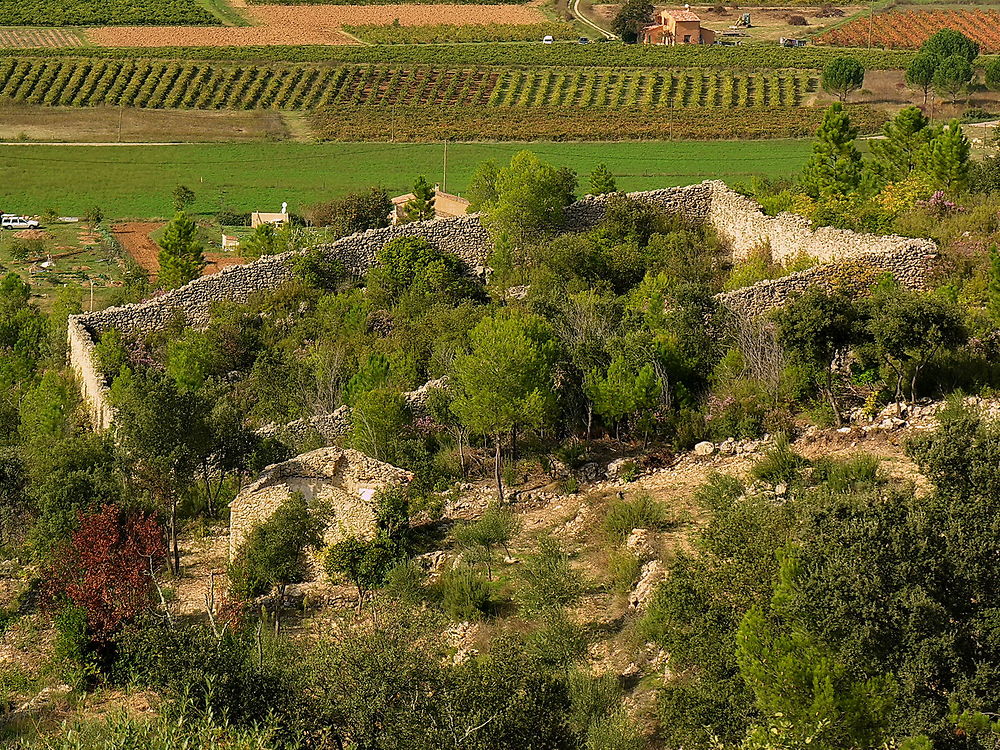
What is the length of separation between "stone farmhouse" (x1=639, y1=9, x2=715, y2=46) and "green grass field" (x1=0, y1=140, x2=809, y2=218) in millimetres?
30681

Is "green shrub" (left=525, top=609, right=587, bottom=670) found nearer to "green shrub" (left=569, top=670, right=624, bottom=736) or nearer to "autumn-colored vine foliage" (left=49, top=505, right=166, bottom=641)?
"green shrub" (left=569, top=670, right=624, bottom=736)

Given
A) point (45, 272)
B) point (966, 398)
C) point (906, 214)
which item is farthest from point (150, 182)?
point (966, 398)

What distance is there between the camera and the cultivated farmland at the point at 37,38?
103m

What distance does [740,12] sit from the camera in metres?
114

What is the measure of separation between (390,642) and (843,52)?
88.5 m

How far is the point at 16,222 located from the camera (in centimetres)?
6419

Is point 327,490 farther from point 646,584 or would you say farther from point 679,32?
point 679,32

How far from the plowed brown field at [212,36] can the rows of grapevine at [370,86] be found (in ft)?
24.7

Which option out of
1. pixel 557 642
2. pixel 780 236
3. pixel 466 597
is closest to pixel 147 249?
pixel 780 236

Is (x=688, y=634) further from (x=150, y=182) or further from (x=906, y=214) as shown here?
(x=150, y=182)

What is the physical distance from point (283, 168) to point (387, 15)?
1718 inches

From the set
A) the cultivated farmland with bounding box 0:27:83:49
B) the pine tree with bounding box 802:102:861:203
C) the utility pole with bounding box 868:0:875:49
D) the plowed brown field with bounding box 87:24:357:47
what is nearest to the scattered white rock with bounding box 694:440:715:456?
the pine tree with bounding box 802:102:861:203

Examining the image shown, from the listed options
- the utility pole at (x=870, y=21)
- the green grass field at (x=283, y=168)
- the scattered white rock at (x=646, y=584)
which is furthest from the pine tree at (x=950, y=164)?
the utility pole at (x=870, y=21)

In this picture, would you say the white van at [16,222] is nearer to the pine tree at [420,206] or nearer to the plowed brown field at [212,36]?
the pine tree at [420,206]
